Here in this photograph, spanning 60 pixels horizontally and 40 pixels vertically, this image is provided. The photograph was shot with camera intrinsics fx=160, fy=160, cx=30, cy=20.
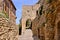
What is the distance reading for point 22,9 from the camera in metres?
32.8

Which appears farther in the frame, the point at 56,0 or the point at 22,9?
the point at 22,9

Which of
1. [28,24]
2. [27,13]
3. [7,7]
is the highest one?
[27,13]

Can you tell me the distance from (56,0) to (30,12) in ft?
78.7

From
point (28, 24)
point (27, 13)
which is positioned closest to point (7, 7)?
point (27, 13)

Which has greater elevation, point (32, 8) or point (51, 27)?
point (32, 8)

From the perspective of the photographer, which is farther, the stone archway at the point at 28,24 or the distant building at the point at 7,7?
the stone archway at the point at 28,24

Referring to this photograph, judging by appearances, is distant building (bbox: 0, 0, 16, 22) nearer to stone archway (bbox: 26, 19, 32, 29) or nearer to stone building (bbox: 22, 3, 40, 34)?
stone building (bbox: 22, 3, 40, 34)

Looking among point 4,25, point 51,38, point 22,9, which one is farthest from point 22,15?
point 4,25

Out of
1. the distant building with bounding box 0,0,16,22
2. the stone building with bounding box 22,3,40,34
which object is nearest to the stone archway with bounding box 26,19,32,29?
the stone building with bounding box 22,3,40,34

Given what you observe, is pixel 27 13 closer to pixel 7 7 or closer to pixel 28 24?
pixel 28 24

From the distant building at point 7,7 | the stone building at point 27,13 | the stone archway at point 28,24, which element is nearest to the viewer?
the distant building at point 7,7

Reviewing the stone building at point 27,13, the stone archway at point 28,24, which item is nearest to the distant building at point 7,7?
the stone building at point 27,13

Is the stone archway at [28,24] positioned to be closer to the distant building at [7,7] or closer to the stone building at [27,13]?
the stone building at [27,13]

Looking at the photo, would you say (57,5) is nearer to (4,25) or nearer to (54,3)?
(54,3)
